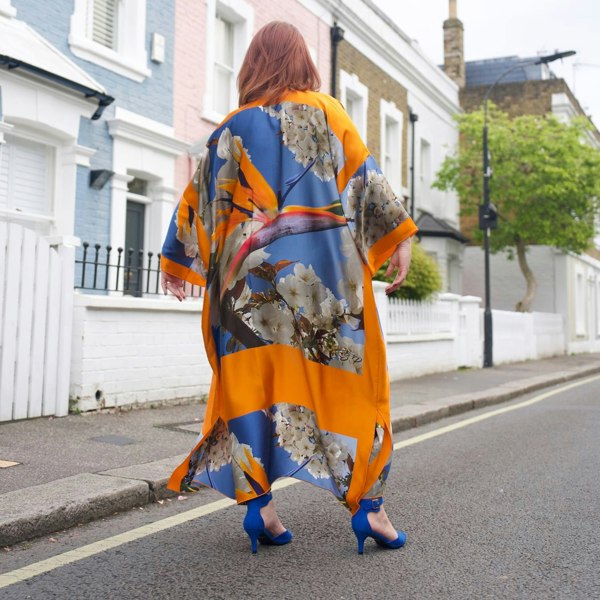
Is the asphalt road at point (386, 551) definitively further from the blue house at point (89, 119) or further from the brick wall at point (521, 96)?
the brick wall at point (521, 96)

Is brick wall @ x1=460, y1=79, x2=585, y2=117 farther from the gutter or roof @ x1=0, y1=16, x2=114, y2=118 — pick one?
roof @ x1=0, y1=16, x2=114, y2=118

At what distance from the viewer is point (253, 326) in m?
3.14

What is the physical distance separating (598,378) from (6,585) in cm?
1500

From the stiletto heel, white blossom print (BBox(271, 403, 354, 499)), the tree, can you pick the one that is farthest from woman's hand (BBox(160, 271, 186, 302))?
Result: the tree

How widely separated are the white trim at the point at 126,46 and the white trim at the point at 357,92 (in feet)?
21.8

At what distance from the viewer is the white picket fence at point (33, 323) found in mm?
6273

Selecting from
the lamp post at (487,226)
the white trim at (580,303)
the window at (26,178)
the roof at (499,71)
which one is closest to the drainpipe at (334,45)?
the lamp post at (487,226)

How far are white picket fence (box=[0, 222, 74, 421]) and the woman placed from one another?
140 inches

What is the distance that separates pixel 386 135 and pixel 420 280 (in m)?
7.84

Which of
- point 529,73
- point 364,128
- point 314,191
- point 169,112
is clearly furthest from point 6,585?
point 529,73

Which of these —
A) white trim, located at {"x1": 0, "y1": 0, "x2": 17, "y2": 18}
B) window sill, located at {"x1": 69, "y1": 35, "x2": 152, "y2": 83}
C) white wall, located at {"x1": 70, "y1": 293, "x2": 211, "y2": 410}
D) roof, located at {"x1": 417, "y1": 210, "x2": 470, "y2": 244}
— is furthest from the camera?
roof, located at {"x1": 417, "y1": 210, "x2": 470, "y2": 244}

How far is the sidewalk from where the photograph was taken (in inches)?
147

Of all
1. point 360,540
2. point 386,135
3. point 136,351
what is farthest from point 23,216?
point 386,135

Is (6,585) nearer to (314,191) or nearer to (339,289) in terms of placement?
(339,289)
